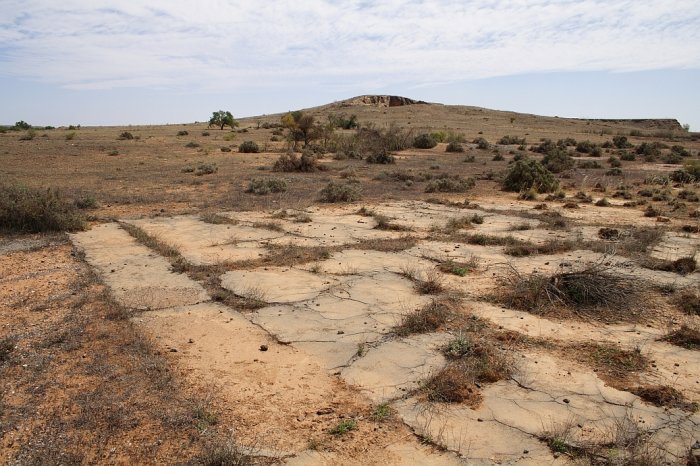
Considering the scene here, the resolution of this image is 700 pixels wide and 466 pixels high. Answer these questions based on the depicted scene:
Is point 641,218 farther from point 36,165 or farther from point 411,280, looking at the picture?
point 36,165

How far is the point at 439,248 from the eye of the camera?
8.28 metres

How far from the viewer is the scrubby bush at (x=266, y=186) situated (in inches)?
555

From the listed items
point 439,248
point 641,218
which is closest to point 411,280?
point 439,248

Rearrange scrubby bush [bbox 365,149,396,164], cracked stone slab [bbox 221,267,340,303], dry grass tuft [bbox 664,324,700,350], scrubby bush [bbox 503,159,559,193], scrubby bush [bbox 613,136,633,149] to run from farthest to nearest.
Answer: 1. scrubby bush [bbox 613,136,633,149]
2. scrubby bush [bbox 365,149,396,164]
3. scrubby bush [bbox 503,159,559,193]
4. cracked stone slab [bbox 221,267,340,303]
5. dry grass tuft [bbox 664,324,700,350]

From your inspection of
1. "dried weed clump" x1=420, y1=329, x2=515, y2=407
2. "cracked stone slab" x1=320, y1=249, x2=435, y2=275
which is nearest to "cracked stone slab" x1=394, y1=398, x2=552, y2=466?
"dried weed clump" x1=420, y1=329, x2=515, y2=407

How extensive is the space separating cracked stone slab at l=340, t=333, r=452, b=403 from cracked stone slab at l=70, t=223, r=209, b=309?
2.45 m

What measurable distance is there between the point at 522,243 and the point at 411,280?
9.24ft

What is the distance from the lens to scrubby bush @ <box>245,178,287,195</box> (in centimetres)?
1409

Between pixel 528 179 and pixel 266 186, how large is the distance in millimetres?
7904

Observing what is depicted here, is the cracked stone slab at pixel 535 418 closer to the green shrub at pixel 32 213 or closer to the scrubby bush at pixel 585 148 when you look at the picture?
the green shrub at pixel 32 213

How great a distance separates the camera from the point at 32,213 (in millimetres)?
9078

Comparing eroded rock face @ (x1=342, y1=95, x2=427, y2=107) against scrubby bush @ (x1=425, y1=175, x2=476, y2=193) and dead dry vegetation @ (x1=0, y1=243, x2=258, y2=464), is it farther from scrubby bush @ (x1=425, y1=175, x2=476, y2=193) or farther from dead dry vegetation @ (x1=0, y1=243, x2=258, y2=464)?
dead dry vegetation @ (x1=0, y1=243, x2=258, y2=464)

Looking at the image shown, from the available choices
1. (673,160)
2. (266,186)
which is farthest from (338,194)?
(673,160)

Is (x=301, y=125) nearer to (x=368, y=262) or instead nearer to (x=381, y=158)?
(x=381, y=158)
